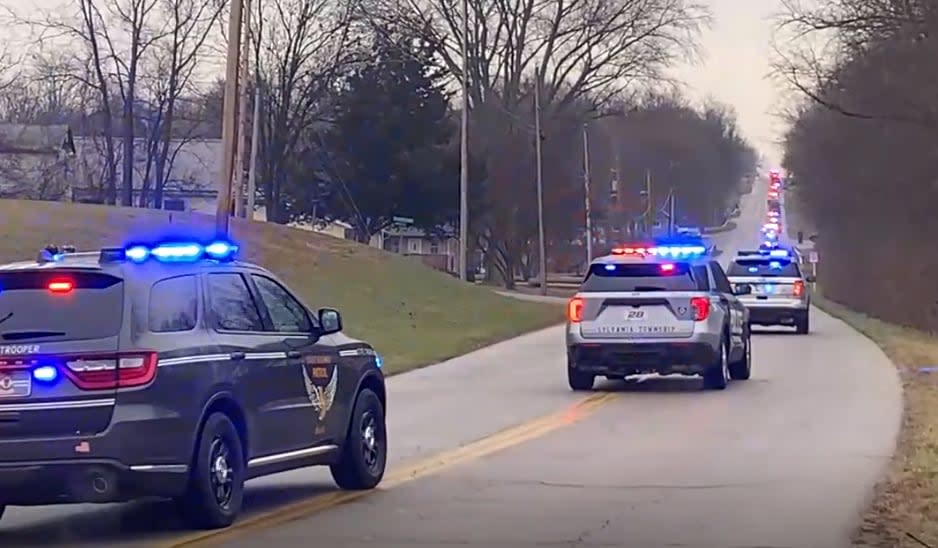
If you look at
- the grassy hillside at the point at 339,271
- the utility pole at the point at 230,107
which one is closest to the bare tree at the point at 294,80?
the grassy hillside at the point at 339,271

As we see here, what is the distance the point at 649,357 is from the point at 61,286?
39.7ft

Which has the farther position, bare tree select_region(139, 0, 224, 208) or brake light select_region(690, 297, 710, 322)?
bare tree select_region(139, 0, 224, 208)

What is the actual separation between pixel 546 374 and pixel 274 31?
4970cm

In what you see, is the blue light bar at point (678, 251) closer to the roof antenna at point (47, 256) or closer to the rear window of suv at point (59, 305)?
the roof antenna at point (47, 256)

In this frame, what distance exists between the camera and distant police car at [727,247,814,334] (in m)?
36.9

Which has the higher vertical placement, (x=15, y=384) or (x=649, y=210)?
(x=649, y=210)

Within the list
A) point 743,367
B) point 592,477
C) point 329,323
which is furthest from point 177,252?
point 743,367

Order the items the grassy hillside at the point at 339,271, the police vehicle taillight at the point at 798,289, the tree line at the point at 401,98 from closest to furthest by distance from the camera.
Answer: the police vehicle taillight at the point at 798,289
the grassy hillside at the point at 339,271
the tree line at the point at 401,98

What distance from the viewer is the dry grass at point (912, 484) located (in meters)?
10.5

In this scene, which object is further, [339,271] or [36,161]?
[36,161]

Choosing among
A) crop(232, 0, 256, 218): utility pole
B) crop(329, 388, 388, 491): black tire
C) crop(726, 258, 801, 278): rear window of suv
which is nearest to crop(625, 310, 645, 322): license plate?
crop(329, 388, 388, 491): black tire

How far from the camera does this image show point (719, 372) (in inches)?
862

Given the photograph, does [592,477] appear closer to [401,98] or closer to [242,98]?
[242,98]

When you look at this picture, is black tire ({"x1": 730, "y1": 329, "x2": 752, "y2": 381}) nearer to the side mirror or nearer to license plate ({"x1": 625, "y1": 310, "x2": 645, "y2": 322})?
license plate ({"x1": 625, "y1": 310, "x2": 645, "y2": 322})
